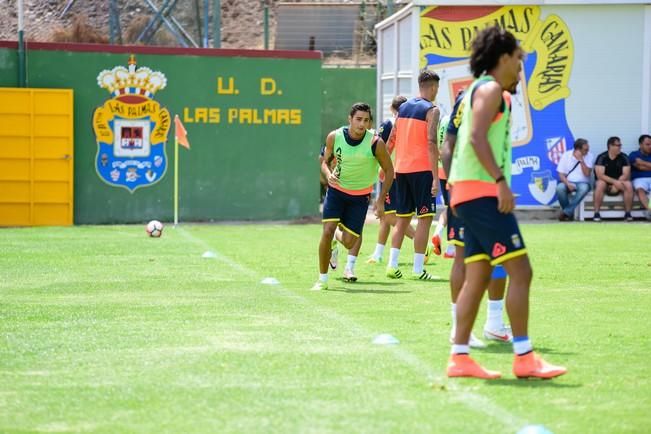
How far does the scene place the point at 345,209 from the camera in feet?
44.1

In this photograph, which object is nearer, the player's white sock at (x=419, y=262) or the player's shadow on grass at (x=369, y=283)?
the player's shadow on grass at (x=369, y=283)

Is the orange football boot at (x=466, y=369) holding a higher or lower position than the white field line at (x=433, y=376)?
higher

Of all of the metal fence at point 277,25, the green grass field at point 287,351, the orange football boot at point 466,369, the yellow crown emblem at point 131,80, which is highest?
the metal fence at point 277,25

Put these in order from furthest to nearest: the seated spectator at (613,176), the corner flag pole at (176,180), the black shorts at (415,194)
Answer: the seated spectator at (613,176) → the corner flag pole at (176,180) → the black shorts at (415,194)

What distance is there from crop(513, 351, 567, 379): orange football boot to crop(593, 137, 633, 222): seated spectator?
1803 centimetres

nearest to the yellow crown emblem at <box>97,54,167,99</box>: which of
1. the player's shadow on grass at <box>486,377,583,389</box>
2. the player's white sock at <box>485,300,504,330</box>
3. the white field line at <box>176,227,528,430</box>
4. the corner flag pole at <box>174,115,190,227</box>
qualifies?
the corner flag pole at <box>174,115,190,227</box>

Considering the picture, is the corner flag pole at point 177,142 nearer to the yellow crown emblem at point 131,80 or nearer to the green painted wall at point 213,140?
the green painted wall at point 213,140

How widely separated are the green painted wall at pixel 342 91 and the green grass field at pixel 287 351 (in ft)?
51.4

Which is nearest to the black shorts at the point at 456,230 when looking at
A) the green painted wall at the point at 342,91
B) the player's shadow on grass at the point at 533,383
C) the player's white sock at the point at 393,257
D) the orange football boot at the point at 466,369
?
the orange football boot at the point at 466,369

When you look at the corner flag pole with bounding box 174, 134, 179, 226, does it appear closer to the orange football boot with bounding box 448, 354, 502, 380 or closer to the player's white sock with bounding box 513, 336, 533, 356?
the orange football boot with bounding box 448, 354, 502, 380

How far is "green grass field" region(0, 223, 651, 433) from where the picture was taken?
21.0 ft

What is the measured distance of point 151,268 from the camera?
15.3m

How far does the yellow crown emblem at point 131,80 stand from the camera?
24562 millimetres

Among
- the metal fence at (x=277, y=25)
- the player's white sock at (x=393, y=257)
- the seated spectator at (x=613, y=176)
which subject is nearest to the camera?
the player's white sock at (x=393, y=257)
